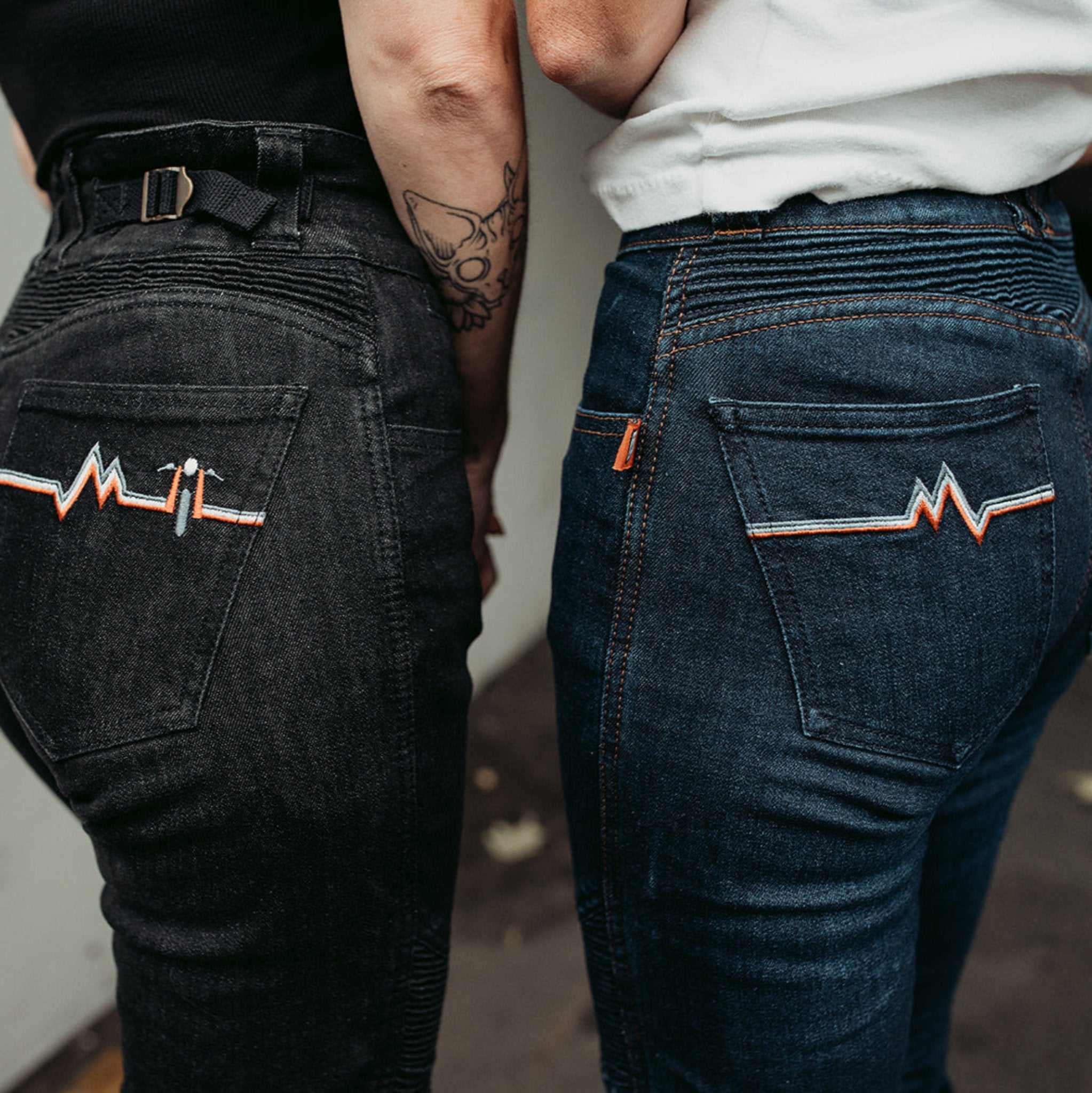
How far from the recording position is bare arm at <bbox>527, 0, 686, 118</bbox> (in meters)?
0.79

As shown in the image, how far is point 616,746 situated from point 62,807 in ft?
4.81

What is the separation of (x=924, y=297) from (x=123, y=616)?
735mm

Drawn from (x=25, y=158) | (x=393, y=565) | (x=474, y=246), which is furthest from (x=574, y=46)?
(x=25, y=158)

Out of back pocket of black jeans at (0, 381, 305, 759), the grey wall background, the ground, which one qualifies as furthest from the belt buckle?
the ground

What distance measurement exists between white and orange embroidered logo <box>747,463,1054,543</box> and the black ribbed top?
1.90 feet

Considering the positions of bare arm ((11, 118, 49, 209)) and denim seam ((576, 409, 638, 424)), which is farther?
bare arm ((11, 118, 49, 209))

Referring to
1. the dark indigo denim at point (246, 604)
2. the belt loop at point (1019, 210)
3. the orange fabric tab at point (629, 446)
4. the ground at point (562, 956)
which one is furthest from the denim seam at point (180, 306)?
the ground at point (562, 956)

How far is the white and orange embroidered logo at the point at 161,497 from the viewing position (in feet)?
2.68

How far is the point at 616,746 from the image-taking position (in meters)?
0.87

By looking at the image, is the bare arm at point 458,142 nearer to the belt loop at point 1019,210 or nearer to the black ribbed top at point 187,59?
the black ribbed top at point 187,59

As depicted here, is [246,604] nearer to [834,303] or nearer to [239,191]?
[239,191]

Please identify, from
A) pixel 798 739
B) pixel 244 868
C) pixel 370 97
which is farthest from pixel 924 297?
pixel 244 868

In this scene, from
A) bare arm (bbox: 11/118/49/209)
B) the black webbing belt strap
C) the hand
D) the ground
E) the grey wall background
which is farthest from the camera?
the ground

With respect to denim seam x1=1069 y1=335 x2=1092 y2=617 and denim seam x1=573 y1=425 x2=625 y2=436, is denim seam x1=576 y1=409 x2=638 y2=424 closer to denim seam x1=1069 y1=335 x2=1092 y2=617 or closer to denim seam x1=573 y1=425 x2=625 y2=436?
denim seam x1=573 y1=425 x2=625 y2=436
